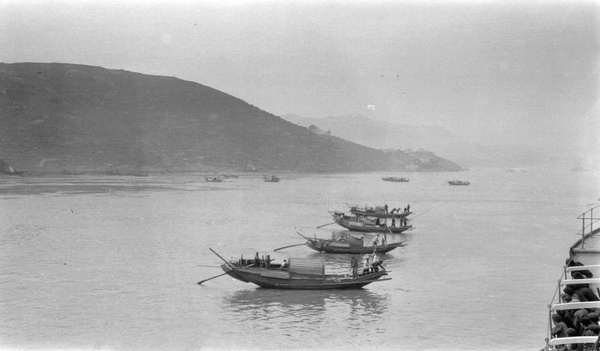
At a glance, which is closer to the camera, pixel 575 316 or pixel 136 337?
pixel 575 316

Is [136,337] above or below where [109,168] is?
below

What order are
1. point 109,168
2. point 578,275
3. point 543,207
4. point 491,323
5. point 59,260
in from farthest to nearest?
point 109,168, point 543,207, point 59,260, point 491,323, point 578,275

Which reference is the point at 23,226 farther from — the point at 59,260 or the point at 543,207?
the point at 543,207

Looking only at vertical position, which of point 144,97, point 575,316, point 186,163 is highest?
point 144,97

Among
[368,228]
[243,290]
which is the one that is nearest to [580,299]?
[243,290]

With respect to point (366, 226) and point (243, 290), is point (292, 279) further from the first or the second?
point (366, 226)

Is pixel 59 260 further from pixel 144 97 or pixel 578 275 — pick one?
pixel 144 97

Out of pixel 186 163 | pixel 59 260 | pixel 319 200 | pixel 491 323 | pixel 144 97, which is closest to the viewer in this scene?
pixel 491 323

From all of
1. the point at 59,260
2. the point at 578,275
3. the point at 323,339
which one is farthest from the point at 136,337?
the point at 59,260
